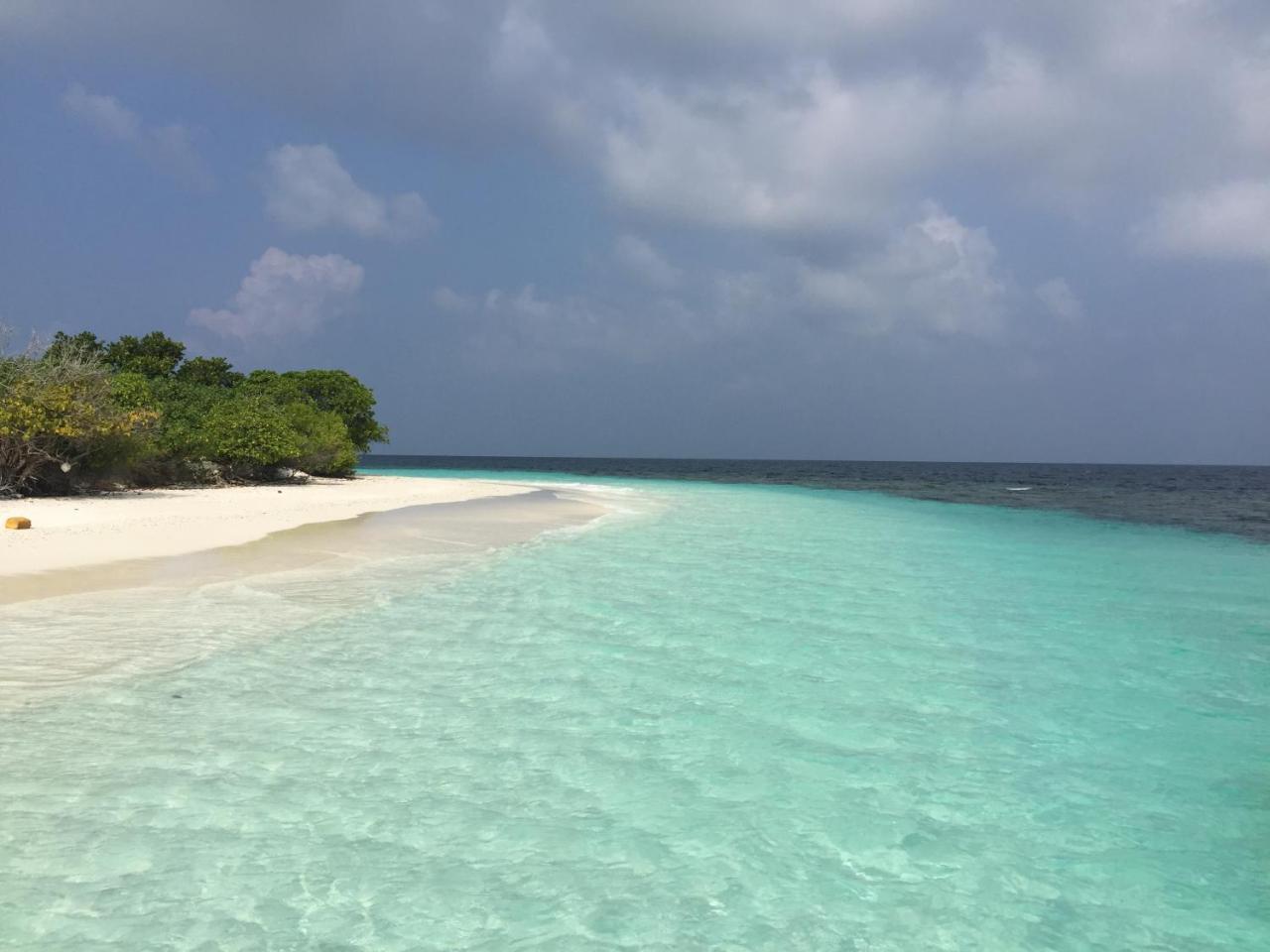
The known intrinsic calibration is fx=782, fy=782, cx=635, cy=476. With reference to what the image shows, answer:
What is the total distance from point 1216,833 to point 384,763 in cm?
503

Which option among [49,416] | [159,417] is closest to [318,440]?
[159,417]

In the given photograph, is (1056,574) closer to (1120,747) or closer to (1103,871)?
(1120,747)

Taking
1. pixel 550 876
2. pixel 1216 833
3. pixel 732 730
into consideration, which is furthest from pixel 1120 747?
pixel 550 876

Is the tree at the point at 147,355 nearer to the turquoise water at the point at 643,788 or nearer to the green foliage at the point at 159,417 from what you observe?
the green foliage at the point at 159,417

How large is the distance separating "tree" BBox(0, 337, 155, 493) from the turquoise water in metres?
15.0

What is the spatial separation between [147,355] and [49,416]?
18.3 meters

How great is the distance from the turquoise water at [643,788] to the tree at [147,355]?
32259 millimetres

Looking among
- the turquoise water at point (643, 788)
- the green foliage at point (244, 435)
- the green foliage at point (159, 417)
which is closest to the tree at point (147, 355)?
the green foliage at point (159, 417)

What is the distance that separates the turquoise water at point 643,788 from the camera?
3498mm

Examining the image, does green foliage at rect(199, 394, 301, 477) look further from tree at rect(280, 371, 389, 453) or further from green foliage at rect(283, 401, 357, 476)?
tree at rect(280, 371, 389, 453)

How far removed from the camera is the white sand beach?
12.5 m

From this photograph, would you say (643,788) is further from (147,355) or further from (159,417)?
(147,355)

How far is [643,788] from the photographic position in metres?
4.86

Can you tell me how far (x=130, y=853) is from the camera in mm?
3818
